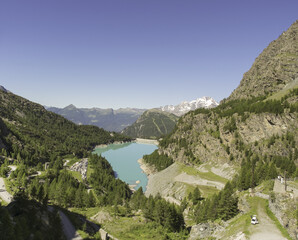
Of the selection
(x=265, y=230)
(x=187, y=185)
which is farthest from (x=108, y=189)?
(x=265, y=230)

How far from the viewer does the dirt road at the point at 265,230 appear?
36250 millimetres

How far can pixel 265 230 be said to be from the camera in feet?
127

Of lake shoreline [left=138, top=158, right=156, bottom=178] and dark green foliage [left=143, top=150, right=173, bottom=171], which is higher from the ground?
dark green foliage [left=143, top=150, right=173, bottom=171]

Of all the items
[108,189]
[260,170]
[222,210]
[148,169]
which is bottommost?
[148,169]

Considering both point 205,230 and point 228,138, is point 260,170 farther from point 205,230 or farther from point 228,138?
point 228,138

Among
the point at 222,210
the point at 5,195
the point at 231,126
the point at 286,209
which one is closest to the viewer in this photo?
the point at 286,209

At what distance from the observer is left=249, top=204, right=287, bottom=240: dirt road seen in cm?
3625

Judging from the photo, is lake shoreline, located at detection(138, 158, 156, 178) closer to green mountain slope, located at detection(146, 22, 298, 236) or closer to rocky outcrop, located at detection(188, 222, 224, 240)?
green mountain slope, located at detection(146, 22, 298, 236)

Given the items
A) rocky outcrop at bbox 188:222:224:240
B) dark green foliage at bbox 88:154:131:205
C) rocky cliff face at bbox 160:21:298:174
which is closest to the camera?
rocky outcrop at bbox 188:222:224:240

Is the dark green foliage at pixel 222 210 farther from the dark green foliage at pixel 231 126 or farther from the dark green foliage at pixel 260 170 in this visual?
the dark green foliage at pixel 231 126

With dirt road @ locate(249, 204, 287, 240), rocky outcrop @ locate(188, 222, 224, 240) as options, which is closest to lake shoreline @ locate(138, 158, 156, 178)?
rocky outcrop @ locate(188, 222, 224, 240)

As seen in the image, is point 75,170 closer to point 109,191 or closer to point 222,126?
point 109,191

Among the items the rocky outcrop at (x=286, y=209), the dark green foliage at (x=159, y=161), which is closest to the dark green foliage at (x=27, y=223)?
the rocky outcrop at (x=286, y=209)

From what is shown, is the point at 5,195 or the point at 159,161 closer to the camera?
the point at 5,195
